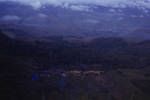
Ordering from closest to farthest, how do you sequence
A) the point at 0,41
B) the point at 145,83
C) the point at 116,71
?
the point at 145,83
the point at 116,71
the point at 0,41

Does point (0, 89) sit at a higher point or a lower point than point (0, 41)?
lower

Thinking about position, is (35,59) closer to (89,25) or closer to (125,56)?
(125,56)

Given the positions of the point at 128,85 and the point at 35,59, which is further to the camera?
the point at 35,59

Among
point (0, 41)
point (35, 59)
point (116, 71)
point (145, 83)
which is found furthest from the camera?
point (0, 41)

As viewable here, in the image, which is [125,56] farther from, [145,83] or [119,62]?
[145,83]

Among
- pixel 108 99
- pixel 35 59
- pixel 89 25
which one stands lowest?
pixel 108 99

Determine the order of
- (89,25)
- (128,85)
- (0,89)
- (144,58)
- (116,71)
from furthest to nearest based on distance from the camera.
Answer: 1. (89,25)
2. (144,58)
3. (116,71)
4. (128,85)
5. (0,89)

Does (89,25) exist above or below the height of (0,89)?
above

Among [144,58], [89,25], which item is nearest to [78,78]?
[144,58]

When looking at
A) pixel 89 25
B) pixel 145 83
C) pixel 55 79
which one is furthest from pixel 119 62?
pixel 89 25
